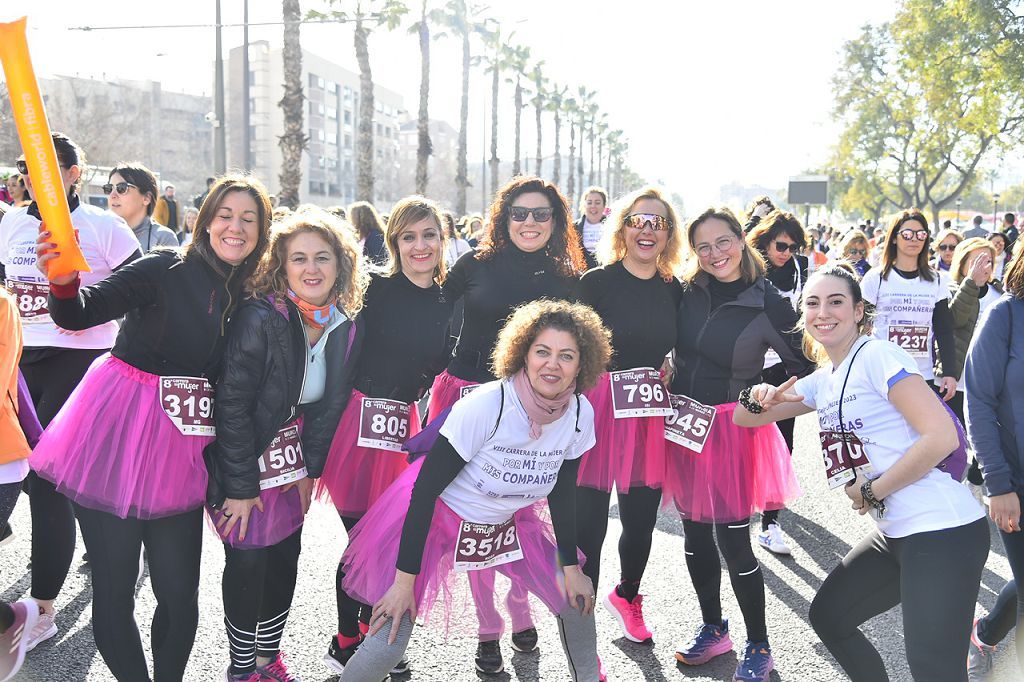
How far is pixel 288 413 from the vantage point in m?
3.37

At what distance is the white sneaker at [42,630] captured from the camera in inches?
152

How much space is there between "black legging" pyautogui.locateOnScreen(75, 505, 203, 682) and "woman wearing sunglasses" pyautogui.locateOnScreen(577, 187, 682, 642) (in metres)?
1.77

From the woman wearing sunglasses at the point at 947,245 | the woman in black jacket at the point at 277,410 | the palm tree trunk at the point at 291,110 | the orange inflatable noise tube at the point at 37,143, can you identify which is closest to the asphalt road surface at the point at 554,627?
the woman in black jacket at the point at 277,410

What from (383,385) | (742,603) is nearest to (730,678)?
(742,603)

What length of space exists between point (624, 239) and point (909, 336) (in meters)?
3.00

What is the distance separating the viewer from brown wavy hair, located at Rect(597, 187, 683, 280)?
4172 millimetres

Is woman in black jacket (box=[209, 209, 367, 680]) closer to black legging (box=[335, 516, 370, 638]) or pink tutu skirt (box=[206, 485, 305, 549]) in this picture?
pink tutu skirt (box=[206, 485, 305, 549])

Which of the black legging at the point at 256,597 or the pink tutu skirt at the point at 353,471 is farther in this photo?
the pink tutu skirt at the point at 353,471

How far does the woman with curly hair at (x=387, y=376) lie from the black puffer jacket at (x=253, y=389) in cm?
42

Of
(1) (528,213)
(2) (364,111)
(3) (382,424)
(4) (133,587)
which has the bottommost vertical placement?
(4) (133,587)

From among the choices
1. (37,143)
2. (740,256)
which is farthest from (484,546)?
(37,143)

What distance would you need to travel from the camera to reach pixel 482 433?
3064mm

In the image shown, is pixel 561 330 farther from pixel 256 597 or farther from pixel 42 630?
pixel 42 630

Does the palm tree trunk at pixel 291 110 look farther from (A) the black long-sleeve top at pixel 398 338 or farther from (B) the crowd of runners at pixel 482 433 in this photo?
(A) the black long-sleeve top at pixel 398 338
